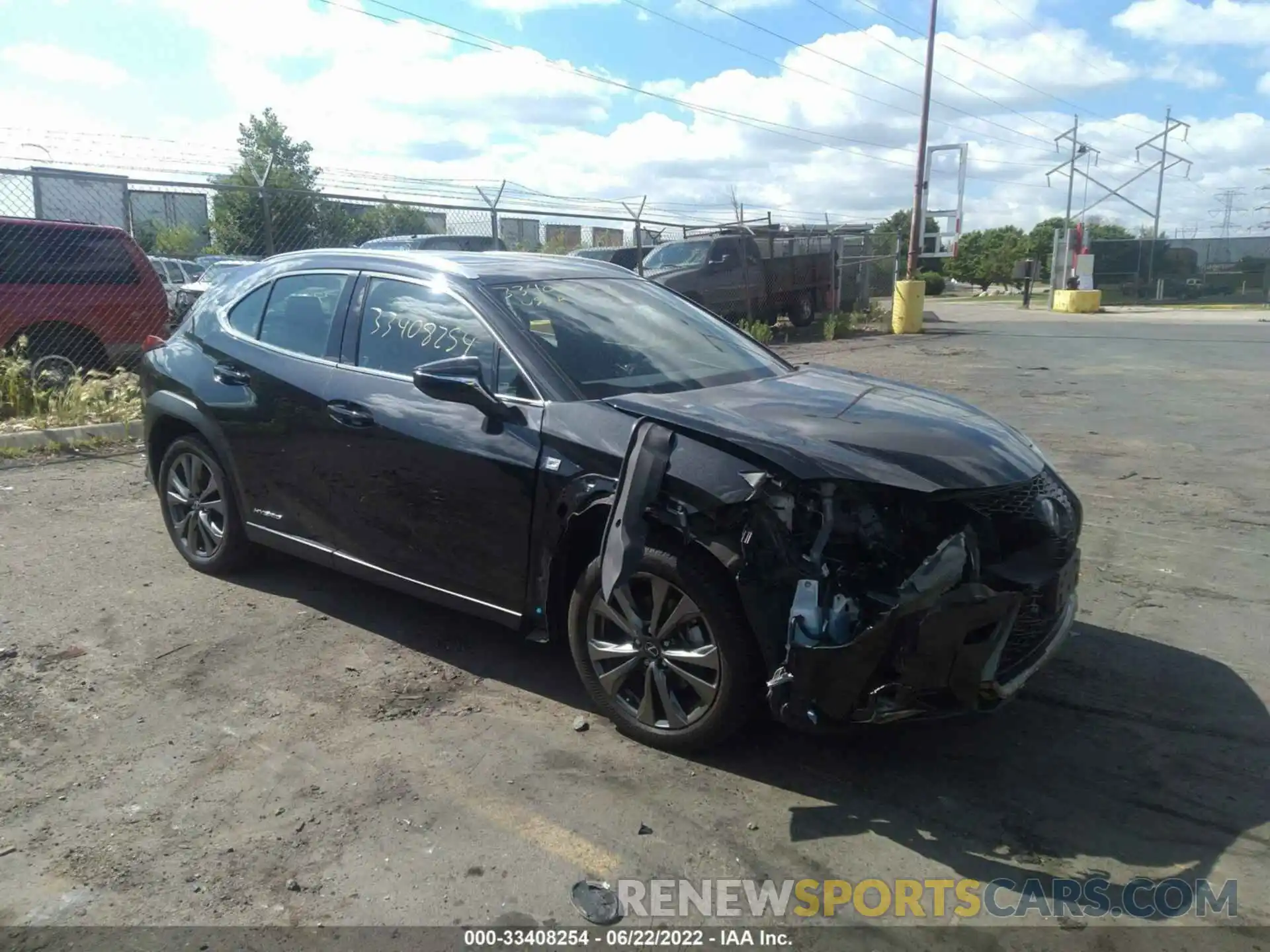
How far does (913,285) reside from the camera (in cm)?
2272

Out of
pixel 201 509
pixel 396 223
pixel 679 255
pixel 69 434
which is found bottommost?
pixel 69 434

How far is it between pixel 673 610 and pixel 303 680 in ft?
5.72

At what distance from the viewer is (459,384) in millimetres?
3703

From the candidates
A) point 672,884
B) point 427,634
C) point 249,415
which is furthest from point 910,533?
point 249,415

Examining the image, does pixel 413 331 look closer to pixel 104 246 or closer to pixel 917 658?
pixel 917 658

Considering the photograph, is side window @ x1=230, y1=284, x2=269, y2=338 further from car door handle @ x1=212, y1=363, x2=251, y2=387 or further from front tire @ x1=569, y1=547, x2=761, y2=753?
front tire @ x1=569, y1=547, x2=761, y2=753

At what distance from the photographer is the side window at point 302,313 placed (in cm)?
462

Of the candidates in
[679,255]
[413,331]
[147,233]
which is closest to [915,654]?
[413,331]

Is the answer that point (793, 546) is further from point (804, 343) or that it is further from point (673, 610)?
point (804, 343)

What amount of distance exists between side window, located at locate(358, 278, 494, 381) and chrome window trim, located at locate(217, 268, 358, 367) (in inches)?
7.8

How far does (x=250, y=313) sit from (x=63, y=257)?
609cm

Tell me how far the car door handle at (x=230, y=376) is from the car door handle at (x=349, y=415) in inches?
27.4

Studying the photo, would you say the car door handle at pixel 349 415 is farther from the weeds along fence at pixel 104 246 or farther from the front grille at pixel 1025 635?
the weeds along fence at pixel 104 246

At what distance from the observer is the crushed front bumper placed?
2912 millimetres
